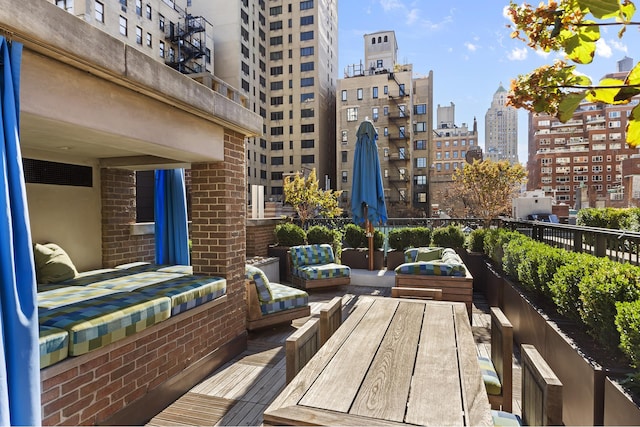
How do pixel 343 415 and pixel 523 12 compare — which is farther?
pixel 343 415

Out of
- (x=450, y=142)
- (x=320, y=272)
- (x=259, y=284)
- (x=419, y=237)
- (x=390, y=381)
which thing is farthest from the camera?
(x=450, y=142)

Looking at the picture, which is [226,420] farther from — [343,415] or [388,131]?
[388,131]

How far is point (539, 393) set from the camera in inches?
67.8

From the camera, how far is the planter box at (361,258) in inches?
340

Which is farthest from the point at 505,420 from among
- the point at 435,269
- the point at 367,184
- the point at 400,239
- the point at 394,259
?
the point at 400,239

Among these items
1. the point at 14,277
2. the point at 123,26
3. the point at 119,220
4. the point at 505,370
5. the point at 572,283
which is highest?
the point at 123,26

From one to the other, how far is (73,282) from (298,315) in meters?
2.88

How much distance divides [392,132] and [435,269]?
36977 millimetres

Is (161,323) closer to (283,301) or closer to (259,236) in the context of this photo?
(283,301)

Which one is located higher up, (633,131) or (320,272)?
(633,131)

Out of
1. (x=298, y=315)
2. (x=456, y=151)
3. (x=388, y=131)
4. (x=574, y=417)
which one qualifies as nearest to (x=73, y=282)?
(x=298, y=315)

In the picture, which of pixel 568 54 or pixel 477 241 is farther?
pixel 477 241

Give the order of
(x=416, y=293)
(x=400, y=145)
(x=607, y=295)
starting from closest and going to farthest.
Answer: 1. (x=607, y=295)
2. (x=416, y=293)
3. (x=400, y=145)

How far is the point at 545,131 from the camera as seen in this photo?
73.6 metres
